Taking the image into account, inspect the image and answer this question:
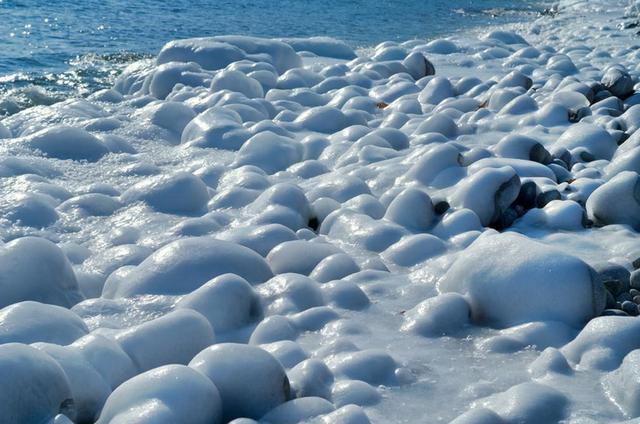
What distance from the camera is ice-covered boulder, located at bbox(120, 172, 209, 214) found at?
10.5 feet

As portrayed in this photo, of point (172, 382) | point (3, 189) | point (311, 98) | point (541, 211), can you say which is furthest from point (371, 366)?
point (311, 98)

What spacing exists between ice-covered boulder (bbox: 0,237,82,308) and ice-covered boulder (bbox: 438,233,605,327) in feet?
3.82

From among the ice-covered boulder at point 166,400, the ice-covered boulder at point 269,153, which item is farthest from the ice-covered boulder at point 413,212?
the ice-covered boulder at point 166,400

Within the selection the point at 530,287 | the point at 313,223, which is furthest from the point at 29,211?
the point at 530,287

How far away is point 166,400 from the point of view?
5.24 feet

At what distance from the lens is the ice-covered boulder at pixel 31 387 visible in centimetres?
157

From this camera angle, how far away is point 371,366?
1.94m

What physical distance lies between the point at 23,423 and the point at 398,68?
4544 mm

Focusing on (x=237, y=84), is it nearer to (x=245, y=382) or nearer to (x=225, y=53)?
(x=225, y=53)

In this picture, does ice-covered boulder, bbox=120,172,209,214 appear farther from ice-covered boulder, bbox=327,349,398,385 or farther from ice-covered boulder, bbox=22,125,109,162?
ice-covered boulder, bbox=327,349,398,385

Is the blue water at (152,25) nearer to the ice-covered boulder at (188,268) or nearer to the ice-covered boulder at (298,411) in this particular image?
the ice-covered boulder at (188,268)

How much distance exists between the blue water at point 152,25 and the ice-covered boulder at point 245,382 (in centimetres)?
411

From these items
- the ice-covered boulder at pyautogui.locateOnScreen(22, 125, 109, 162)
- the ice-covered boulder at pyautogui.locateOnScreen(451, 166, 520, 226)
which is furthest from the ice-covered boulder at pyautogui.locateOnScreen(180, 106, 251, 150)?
the ice-covered boulder at pyautogui.locateOnScreen(451, 166, 520, 226)

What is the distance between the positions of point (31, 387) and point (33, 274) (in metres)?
0.86
